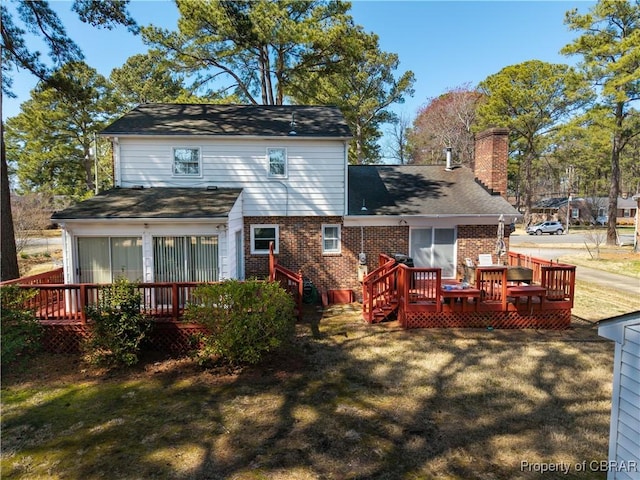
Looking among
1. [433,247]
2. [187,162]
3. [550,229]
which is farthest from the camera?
[550,229]

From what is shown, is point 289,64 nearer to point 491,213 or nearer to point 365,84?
point 365,84

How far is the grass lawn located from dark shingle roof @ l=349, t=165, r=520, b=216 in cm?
526

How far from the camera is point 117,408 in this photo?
575 centimetres

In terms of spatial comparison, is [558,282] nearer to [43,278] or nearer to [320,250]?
[320,250]

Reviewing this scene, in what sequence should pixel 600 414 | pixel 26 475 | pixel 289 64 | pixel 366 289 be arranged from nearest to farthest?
pixel 26 475, pixel 600 414, pixel 366 289, pixel 289 64

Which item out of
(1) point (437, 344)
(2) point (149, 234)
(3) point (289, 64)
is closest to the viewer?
(1) point (437, 344)

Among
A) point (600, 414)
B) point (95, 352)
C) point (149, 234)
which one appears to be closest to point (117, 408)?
point (95, 352)

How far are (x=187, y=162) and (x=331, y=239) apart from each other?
209 inches

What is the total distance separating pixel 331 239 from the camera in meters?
12.5

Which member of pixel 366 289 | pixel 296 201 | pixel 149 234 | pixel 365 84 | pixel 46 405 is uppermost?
pixel 365 84

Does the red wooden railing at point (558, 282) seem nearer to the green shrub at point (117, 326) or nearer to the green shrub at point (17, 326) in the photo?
the green shrub at point (117, 326)

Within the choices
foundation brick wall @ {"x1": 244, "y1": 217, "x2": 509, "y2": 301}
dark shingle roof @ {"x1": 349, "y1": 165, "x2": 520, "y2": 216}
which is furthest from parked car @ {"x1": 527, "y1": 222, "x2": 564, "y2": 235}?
foundation brick wall @ {"x1": 244, "y1": 217, "x2": 509, "y2": 301}

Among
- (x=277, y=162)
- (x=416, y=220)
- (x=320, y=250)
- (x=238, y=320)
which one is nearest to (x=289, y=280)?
(x=320, y=250)

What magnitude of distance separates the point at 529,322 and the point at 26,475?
411 inches
